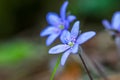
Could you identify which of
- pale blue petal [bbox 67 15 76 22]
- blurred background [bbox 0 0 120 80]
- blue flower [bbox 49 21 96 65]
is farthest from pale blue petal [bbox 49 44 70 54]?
blurred background [bbox 0 0 120 80]

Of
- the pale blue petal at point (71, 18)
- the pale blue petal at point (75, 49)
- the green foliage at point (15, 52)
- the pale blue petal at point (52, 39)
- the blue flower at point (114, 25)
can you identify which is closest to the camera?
the pale blue petal at point (75, 49)

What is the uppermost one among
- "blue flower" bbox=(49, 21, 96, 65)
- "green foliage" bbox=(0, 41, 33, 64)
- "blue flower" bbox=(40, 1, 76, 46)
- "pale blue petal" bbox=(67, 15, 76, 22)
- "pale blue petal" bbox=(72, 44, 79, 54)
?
"green foliage" bbox=(0, 41, 33, 64)

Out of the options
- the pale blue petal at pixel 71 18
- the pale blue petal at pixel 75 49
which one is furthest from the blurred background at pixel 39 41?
the pale blue petal at pixel 75 49

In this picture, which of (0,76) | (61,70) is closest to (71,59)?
(61,70)

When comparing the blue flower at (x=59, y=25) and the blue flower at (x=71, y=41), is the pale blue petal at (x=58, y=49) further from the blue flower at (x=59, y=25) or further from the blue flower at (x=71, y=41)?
the blue flower at (x=59, y=25)

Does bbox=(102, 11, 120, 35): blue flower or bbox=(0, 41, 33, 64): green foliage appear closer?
bbox=(102, 11, 120, 35): blue flower

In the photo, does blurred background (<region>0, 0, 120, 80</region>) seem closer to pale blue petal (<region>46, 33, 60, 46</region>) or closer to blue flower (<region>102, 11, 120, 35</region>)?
blue flower (<region>102, 11, 120, 35</region>)
